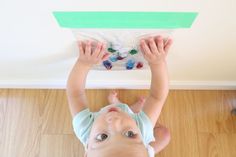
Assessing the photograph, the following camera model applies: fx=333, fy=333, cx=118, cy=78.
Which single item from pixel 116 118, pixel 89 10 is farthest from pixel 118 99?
pixel 89 10

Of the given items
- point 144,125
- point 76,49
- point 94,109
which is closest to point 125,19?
point 76,49

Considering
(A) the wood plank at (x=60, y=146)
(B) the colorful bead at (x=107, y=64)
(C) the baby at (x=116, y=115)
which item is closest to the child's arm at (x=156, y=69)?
(C) the baby at (x=116, y=115)

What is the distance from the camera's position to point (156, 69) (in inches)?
30.3

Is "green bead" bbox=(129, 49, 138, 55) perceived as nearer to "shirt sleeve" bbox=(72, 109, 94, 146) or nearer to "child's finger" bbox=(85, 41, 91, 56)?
"child's finger" bbox=(85, 41, 91, 56)

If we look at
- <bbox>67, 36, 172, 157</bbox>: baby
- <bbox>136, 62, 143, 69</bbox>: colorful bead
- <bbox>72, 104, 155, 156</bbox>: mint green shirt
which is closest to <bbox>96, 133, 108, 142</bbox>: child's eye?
<bbox>67, 36, 172, 157</bbox>: baby

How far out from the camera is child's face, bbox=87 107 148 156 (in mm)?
632

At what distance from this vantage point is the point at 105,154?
2.04 feet

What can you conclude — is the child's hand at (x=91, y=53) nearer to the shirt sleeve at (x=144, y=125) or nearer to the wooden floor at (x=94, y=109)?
the shirt sleeve at (x=144, y=125)

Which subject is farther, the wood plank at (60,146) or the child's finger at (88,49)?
the wood plank at (60,146)

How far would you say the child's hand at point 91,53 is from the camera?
0.70 meters

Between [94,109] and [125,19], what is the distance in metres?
0.47

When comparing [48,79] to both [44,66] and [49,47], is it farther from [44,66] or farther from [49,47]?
[49,47]

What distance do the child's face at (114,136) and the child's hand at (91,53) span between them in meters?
0.13

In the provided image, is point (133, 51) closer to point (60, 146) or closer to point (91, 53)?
point (91, 53)
